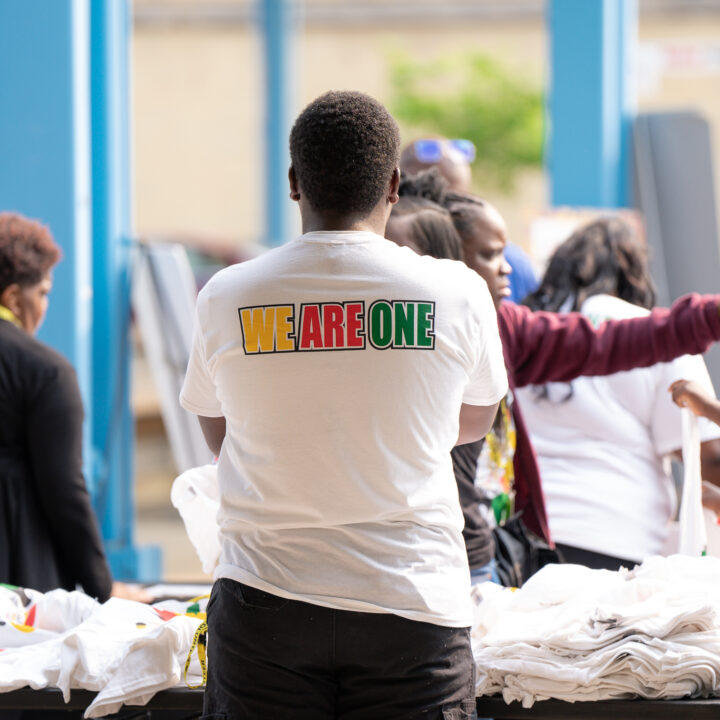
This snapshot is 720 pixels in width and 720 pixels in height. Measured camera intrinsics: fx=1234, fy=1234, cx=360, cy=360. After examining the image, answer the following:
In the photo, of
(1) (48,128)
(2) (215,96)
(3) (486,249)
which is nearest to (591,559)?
(3) (486,249)

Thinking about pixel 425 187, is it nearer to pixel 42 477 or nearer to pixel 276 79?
pixel 42 477

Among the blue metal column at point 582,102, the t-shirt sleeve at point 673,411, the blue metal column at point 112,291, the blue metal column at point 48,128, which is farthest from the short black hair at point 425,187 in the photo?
the blue metal column at point 582,102

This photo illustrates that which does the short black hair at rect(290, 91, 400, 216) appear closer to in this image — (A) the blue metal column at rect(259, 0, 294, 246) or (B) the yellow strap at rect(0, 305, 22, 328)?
(B) the yellow strap at rect(0, 305, 22, 328)

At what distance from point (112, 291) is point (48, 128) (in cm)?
89

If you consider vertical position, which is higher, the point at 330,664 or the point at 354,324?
the point at 354,324

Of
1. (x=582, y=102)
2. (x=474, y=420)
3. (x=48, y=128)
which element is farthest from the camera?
(x=582, y=102)

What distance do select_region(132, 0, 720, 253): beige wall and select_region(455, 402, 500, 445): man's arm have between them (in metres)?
20.4

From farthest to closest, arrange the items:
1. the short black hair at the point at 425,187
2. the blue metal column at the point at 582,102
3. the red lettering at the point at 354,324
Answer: the blue metal column at the point at 582,102
the short black hair at the point at 425,187
the red lettering at the point at 354,324

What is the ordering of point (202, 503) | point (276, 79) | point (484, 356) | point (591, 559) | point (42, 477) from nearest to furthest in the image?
point (484, 356), point (202, 503), point (42, 477), point (591, 559), point (276, 79)

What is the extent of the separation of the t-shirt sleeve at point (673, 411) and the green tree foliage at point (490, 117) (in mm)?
16054

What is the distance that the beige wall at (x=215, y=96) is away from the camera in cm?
2269

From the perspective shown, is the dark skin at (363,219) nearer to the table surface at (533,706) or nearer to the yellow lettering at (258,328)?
the yellow lettering at (258,328)

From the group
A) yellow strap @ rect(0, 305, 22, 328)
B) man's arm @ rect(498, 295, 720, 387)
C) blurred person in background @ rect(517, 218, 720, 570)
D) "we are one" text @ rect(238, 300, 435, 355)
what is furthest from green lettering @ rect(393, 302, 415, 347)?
yellow strap @ rect(0, 305, 22, 328)

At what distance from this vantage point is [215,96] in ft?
75.4
